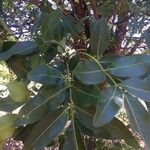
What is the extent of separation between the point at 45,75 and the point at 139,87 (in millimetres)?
171

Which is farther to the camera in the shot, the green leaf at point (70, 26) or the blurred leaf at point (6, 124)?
the green leaf at point (70, 26)

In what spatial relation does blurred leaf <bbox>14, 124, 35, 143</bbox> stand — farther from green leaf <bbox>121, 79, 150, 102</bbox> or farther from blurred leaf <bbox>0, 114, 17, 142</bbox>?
green leaf <bbox>121, 79, 150, 102</bbox>

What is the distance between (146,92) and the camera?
0.69m

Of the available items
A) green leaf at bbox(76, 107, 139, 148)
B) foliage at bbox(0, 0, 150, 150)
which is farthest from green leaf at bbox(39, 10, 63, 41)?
green leaf at bbox(76, 107, 139, 148)

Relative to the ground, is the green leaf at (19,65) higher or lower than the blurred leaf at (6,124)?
higher

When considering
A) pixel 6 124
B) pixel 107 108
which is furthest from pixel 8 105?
pixel 107 108

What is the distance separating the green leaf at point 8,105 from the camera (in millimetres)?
844

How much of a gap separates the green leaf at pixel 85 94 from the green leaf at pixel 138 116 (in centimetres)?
5

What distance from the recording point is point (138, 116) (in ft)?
2.25

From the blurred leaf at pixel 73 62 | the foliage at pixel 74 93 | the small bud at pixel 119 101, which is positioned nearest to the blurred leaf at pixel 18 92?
the foliage at pixel 74 93

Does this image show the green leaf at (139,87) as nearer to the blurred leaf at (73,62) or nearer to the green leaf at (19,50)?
the blurred leaf at (73,62)

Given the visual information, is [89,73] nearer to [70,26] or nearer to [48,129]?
[48,129]

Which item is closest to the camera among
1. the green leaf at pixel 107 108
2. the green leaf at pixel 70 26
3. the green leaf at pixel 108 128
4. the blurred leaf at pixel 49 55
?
the green leaf at pixel 107 108

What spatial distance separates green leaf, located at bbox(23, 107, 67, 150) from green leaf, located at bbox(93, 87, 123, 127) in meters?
0.10
